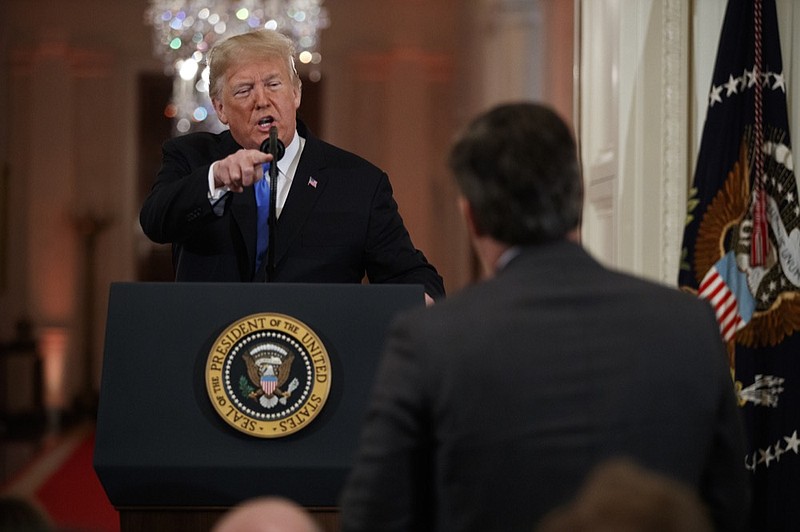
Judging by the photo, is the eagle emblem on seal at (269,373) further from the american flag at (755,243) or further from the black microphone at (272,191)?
the american flag at (755,243)

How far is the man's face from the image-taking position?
2875 mm

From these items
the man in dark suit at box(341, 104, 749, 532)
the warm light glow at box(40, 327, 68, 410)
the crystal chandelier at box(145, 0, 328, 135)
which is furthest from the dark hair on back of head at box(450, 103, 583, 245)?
the warm light glow at box(40, 327, 68, 410)

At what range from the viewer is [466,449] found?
1.62 metres

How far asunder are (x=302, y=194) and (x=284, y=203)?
49 millimetres

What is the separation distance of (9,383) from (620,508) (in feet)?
36.3

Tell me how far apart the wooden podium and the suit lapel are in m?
0.56

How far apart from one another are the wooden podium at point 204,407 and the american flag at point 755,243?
207cm

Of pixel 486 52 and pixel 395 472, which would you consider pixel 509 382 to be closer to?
pixel 395 472

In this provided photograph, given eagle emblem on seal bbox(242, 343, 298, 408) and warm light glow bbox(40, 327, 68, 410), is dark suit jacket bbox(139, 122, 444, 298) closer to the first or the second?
eagle emblem on seal bbox(242, 343, 298, 408)

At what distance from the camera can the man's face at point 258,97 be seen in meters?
2.88

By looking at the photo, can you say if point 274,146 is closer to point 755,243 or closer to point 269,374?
point 269,374

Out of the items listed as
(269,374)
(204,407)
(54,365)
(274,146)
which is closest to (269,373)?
(269,374)

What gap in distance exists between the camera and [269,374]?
224 centimetres

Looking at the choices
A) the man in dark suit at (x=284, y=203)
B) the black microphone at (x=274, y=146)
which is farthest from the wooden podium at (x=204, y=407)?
the man in dark suit at (x=284, y=203)
